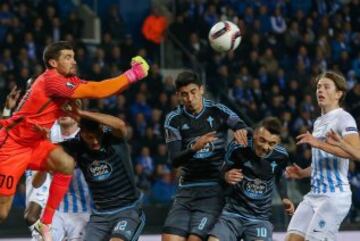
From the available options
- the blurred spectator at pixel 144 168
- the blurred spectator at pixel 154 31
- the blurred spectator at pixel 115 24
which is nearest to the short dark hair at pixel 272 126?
the blurred spectator at pixel 144 168

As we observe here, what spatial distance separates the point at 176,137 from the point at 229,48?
82.9 inches

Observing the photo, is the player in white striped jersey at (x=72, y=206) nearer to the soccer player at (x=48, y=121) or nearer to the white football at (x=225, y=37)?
the soccer player at (x=48, y=121)

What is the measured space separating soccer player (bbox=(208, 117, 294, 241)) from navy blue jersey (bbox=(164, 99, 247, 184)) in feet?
0.51

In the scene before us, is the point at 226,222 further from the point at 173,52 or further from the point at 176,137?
the point at 173,52

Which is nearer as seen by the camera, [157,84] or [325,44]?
[157,84]

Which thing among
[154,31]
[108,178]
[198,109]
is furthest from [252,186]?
[154,31]

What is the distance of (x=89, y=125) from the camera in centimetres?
798

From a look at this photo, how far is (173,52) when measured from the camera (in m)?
17.9

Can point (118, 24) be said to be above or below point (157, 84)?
above

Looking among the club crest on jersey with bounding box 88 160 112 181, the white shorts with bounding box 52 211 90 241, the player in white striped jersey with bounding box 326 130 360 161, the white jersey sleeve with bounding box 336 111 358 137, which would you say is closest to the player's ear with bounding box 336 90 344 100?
the white jersey sleeve with bounding box 336 111 358 137

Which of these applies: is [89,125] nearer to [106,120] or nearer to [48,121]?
[106,120]

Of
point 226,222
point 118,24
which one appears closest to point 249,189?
point 226,222

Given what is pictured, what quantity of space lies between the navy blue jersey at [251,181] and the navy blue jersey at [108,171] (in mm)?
848

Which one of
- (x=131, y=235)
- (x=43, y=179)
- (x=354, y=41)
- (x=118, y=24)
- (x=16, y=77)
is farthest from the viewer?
(x=354, y=41)
